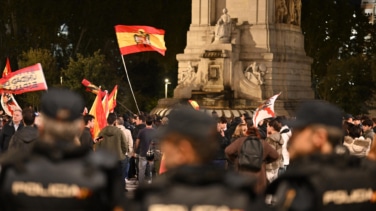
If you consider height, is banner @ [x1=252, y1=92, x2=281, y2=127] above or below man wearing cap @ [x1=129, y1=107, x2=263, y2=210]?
below

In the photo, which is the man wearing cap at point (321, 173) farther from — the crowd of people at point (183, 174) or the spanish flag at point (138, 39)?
the spanish flag at point (138, 39)

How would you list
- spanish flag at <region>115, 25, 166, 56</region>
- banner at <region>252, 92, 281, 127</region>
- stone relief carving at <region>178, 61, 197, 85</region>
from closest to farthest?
banner at <region>252, 92, 281, 127</region> < spanish flag at <region>115, 25, 166, 56</region> < stone relief carving at <region>178, 61, 197, 85</region>

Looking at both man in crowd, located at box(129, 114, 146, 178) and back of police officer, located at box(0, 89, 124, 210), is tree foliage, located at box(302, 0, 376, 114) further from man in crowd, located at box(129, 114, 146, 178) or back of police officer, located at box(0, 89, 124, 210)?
back of police officer, located at box(0, 89, 124, 210)

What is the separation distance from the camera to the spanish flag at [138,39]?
109 feet

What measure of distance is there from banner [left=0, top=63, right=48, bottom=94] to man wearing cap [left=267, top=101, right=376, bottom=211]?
683 inches

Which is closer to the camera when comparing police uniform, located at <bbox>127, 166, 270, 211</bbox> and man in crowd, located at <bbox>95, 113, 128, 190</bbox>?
police uniform, located at <bbox>127, 166, 270, 211</bbox>

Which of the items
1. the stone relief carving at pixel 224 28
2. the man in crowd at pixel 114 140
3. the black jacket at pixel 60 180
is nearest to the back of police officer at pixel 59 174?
the black jacket at pixel 60 180

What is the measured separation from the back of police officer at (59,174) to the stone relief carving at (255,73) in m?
33.2

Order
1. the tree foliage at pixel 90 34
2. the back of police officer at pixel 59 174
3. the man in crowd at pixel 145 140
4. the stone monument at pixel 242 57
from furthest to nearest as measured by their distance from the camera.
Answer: the tree foliage at pixel 90 34 < the stone monument at pixel 242 57 < the man in crowd at pixel 145 140 < the back of police officer at pixel 59 174

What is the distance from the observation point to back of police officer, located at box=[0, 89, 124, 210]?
18.1 feet

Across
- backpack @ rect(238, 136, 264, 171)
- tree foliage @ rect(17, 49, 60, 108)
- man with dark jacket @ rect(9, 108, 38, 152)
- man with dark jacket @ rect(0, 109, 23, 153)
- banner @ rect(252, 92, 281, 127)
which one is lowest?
tree foliage @ rect(17, 49, 60, 108)

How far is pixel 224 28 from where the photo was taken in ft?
125

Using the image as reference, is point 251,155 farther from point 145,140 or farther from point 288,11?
point 288,11

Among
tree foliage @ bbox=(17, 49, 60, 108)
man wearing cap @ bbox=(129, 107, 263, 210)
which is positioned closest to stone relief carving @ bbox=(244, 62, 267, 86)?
tree foliage @ bbox=(17, 49, 60, 108)
